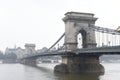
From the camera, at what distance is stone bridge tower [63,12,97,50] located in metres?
57.3

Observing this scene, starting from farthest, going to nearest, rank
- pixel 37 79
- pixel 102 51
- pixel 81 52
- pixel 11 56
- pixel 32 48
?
1. pixel 11 56
2. pixel 32 48
3. pixel 81 52
4. pixel 37 79
5. pixel 102 51

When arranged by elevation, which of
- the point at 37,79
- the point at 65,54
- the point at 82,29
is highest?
the point at 82,29

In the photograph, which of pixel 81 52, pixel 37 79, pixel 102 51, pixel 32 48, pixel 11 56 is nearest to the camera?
pixel 102 51

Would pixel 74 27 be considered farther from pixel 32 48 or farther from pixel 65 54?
pixel 32 48

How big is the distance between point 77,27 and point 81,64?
25.1 ft

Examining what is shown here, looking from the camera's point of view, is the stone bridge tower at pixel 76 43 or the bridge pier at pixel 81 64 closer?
the bridge pier at pixel 81 64

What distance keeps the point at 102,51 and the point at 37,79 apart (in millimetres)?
11257

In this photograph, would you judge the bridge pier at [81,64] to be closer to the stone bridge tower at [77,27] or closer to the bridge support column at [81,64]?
the bridge support column at [81,64]

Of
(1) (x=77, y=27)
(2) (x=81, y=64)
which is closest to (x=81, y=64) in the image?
(2) (x=81, y=64)

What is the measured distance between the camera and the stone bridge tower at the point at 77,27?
57312 millimetres

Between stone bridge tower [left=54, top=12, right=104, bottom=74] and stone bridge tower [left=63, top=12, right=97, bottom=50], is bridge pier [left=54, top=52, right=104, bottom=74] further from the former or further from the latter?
stone bridge tower [left=63, top=12, right=97, bottom=50]

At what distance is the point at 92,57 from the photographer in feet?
183

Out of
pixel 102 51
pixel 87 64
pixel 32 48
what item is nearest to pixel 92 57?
pixel 87 64

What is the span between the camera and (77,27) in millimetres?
58250
